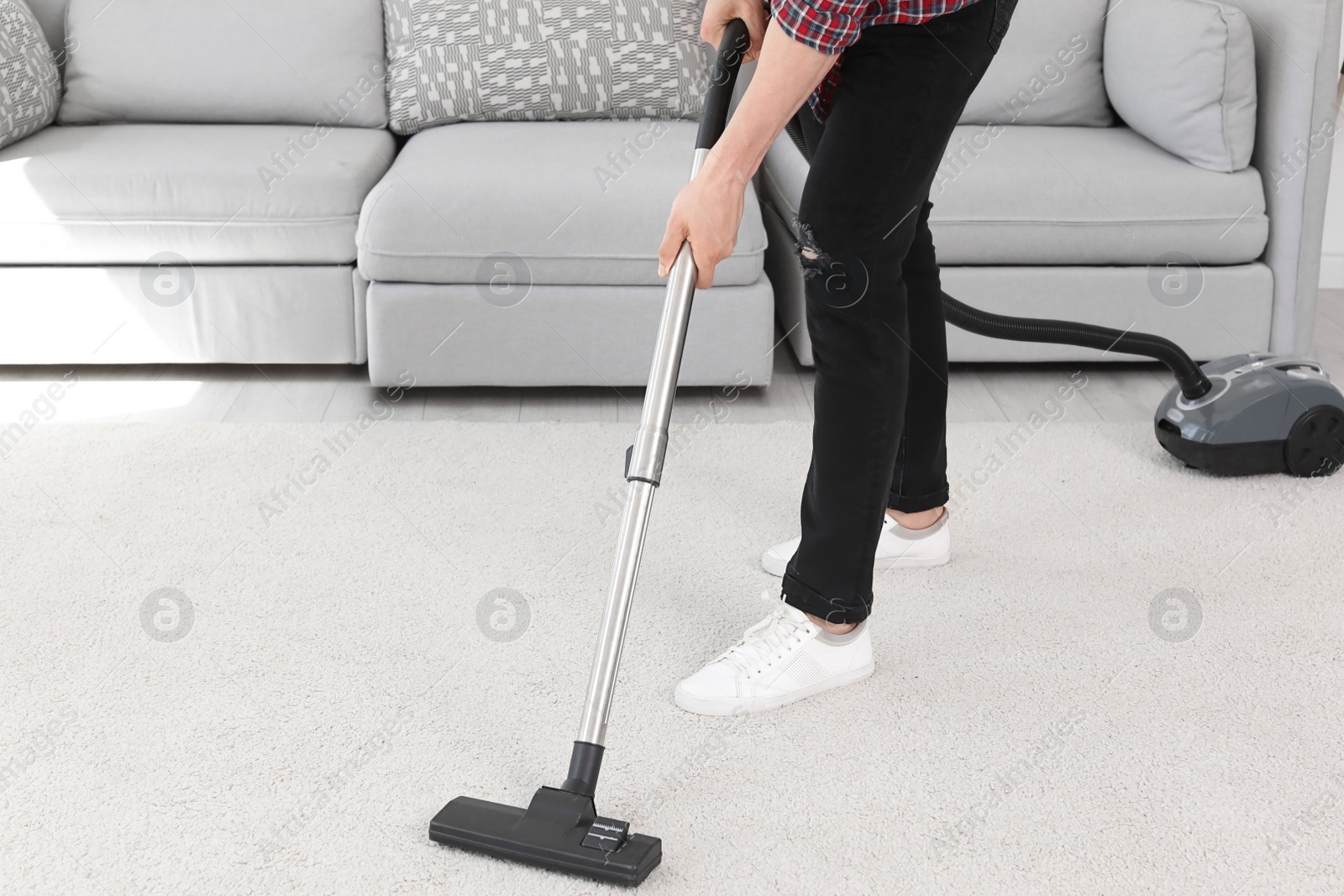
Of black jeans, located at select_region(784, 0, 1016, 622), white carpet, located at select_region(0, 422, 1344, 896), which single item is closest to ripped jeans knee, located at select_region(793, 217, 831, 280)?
black jeans, located at select_region(784, 0, 1016, 622)

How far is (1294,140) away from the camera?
91.5 inches

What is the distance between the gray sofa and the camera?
2184 millimetres

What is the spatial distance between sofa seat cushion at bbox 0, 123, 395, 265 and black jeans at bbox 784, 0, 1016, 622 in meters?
1.18

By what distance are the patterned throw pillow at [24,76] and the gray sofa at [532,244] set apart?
0.05m

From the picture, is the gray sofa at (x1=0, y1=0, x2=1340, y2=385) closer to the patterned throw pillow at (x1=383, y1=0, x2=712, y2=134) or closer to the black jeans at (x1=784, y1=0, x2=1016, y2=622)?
the patterned throw pillow at (x1=383, y1=0, x2=712, y2=134)

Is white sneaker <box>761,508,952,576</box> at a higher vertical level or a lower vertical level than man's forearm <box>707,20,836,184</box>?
lower

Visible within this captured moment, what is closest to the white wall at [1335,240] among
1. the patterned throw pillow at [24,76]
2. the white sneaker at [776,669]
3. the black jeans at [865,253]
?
the black jeans at [865,253]

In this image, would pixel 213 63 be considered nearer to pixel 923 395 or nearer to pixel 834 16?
pixel 923 395

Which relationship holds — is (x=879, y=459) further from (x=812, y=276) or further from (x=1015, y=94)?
(x=1015, y=94)

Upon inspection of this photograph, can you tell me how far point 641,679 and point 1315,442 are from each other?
1.27 m

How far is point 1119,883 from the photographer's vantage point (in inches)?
44.3

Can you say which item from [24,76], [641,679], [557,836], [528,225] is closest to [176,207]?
[24,76]

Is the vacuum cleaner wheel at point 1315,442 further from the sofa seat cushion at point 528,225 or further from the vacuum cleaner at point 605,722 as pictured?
the vacuum cleaner at point 605,722

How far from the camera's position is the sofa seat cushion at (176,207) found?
220 cm
